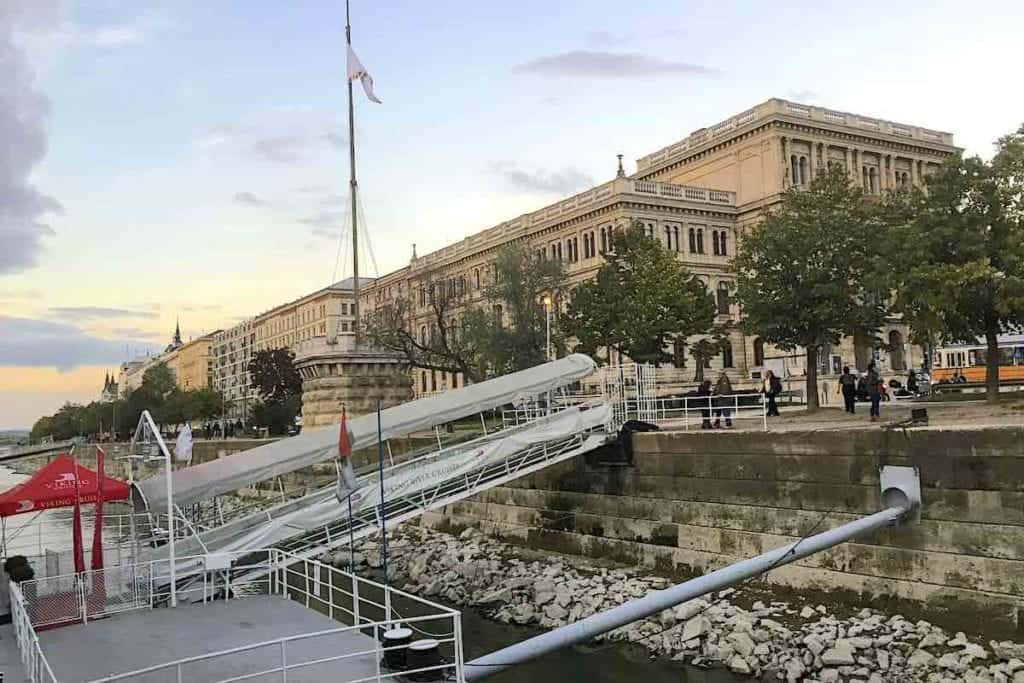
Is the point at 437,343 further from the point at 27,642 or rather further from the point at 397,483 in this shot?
the point at 27,642

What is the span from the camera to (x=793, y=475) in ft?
65.5

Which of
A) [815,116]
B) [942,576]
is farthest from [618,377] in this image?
[815,116]

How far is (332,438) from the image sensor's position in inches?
792

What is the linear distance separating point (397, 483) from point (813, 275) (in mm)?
18886

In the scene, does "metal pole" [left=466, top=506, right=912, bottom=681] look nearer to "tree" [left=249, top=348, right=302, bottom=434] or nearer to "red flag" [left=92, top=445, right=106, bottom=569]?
"red flag" [left=92, top=445, right=106, bottom=569]

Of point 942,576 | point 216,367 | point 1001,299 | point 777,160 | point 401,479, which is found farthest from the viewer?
point 216,367

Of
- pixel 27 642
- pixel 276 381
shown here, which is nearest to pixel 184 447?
pixel 27 642

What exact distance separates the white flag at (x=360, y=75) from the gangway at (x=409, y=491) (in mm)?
21010

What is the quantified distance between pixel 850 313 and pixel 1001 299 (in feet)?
23.8

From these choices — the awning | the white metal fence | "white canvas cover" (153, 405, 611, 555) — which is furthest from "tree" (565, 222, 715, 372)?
the awning

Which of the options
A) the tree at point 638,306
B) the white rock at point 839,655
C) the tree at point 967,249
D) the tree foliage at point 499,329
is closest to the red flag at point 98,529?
the white rock at point 839,655

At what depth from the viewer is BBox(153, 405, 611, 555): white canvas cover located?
59.9 feet

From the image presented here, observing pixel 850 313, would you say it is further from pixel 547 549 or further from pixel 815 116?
pixel 815 116

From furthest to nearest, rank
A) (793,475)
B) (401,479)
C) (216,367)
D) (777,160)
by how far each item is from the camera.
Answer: (216,367) → (777,160) → (401,479) → (793,475)
